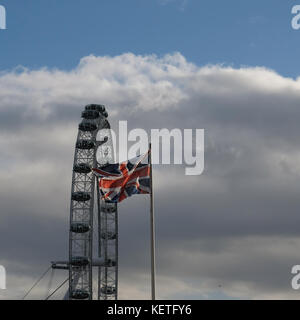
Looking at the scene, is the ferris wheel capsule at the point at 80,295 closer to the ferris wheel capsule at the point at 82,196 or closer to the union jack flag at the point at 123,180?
the ferris wheel capsule at the point at 82,196

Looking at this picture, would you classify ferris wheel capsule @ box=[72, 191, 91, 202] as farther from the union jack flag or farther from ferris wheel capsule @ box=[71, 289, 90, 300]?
the union jack flag

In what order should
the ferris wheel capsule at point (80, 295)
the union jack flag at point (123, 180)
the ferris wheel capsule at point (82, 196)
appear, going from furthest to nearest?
the ferris wheel capsule at point (82, 196) → the ferris wheel capsule at point (80, 295) → the union jack flag at point (123, 180)

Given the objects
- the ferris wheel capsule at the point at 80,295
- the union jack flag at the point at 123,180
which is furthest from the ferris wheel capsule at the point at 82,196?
the union jack flag at the point at 123,180

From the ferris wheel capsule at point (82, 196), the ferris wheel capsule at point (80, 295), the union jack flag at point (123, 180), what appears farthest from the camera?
the ferris wheel capsule at point (82, 196)

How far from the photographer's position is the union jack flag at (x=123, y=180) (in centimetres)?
4291

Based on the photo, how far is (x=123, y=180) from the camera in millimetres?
43031

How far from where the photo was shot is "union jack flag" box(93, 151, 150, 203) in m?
42.9

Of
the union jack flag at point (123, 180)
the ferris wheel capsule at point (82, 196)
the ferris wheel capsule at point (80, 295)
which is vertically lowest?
the union jack flag at point (123, 180)

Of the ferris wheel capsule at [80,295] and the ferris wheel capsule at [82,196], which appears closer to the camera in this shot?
the ferris wheel capsule at [80,295]
